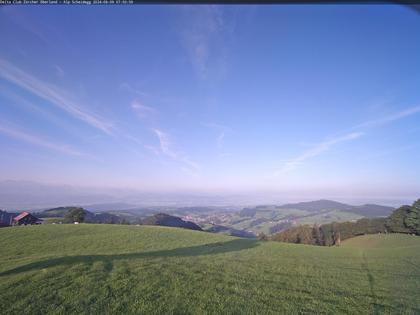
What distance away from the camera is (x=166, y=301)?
6.16m

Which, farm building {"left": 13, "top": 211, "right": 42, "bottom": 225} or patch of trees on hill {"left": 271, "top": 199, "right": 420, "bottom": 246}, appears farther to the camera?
patch of trees on hill {"left": 271, "top": 199, "right": 420, "bottom": 246}

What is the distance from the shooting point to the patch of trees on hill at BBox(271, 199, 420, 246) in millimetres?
49312

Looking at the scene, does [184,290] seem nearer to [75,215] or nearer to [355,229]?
[75,215]

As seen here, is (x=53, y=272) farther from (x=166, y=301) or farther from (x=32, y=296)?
(x=166, y=301)

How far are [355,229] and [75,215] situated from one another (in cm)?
6260

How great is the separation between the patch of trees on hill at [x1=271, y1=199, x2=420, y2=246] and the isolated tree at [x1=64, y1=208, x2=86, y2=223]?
43.8 meters

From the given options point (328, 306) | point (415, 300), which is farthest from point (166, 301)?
point (415, 300)

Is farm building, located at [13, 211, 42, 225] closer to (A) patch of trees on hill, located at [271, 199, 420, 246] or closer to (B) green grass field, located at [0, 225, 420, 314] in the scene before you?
Answer: (B) green grass field, located at [0, 225, 420, 314]

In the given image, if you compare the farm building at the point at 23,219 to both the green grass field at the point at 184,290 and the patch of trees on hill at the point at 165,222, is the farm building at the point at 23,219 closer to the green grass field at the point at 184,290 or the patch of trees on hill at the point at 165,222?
the patch of trees on hill at the point at 165,222

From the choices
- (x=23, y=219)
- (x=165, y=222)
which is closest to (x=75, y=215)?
(x=23, y=219)

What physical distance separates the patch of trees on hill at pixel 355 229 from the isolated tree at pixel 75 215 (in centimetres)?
4375

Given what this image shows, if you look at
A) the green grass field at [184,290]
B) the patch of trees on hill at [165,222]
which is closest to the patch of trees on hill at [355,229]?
the patch of trees on hill at [165,222]

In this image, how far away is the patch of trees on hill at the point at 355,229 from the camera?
4931 cm

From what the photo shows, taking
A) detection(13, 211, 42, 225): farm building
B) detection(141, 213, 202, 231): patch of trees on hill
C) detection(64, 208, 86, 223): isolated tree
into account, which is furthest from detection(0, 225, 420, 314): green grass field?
detection(141, 213, 202, 231): patch of trees on hill
